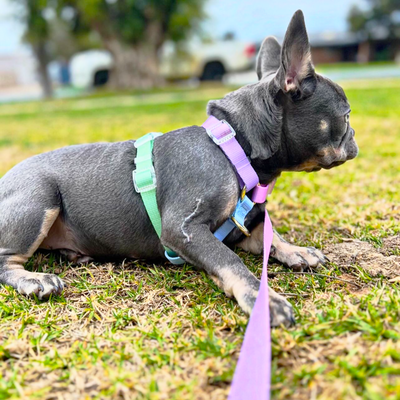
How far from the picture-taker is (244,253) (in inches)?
131

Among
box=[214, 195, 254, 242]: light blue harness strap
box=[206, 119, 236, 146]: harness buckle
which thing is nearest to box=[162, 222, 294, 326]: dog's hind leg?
box=[214, 195, 254, 242]: light blue harness strap

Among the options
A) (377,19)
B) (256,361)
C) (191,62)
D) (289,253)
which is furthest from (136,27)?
(377,19)

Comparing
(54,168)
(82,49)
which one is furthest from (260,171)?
(82,49)

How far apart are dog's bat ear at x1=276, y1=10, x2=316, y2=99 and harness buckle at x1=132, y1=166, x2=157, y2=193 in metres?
0.96

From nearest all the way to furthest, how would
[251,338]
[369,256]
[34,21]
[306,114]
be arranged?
[251,338] → [306,114] → [369,256] → [34,21]

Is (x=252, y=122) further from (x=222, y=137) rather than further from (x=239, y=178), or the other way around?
(x=239, y=178)

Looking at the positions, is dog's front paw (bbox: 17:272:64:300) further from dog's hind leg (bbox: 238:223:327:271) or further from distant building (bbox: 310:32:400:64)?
distant building (bbox: 310:32:400:64)

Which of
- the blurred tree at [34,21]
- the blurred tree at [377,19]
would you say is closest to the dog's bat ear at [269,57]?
the blurred tree at [34,21]

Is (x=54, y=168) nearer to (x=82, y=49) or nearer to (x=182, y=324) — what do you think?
(x=182, y=324)

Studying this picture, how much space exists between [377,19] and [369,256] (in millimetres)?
50287

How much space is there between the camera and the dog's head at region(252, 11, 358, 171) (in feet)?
9.04

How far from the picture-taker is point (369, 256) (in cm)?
305

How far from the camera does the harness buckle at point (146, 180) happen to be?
2.94m

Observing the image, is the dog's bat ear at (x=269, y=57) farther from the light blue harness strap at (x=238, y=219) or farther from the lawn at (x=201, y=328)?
the lawn at (x=201, y=328)
